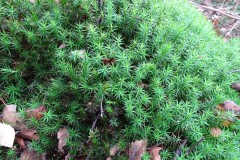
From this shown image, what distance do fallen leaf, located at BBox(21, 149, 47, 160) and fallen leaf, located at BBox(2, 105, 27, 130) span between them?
185mm

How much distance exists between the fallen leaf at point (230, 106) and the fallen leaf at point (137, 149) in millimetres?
789

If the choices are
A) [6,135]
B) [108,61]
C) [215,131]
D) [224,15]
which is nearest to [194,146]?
[215,131]

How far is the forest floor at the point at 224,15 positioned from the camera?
4012mm

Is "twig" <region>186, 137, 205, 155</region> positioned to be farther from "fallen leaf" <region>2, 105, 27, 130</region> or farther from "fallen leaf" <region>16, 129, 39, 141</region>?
"fallen leaf" <region>2, 105, 27, 130</region>

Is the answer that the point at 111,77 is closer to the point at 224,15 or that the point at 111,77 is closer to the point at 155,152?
the point at 155,152

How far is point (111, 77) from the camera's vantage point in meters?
2.00

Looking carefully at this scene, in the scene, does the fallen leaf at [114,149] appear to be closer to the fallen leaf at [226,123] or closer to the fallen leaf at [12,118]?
the fallen leaf at [12,118]

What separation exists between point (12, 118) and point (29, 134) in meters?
0.18

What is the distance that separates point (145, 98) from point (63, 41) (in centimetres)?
82

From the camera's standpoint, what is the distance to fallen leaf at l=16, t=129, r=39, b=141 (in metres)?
1.92

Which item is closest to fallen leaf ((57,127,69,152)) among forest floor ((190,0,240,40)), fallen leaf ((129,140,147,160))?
fallen leaf ((129,140,147,160))

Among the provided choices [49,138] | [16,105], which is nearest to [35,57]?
[16,105]

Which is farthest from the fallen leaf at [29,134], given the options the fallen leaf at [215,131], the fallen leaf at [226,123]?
the fallen leaf at [226,123]

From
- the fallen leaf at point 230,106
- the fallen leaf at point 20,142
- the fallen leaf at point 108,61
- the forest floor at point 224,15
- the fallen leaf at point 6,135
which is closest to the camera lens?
the fallen leaf at point 6,135
